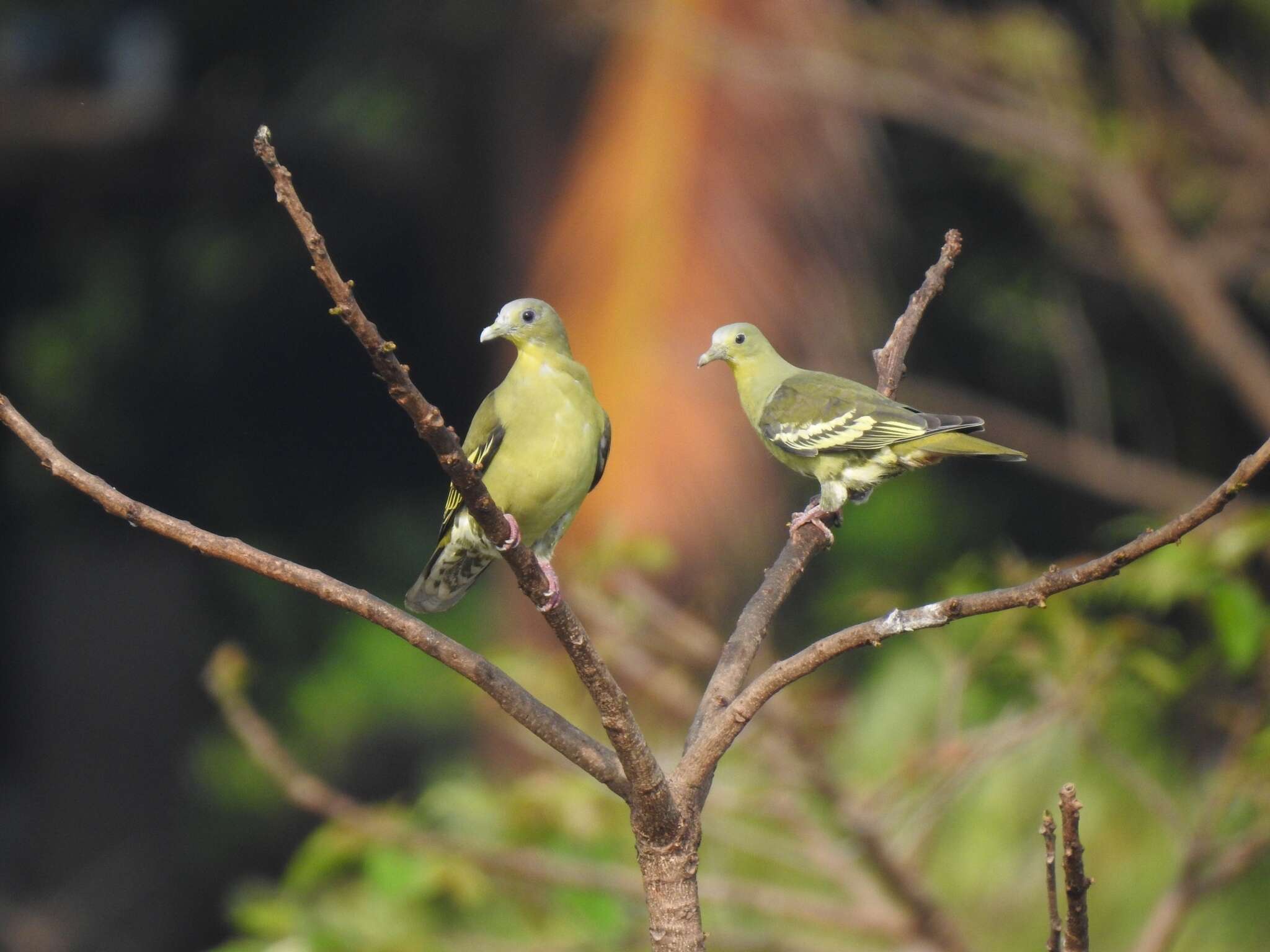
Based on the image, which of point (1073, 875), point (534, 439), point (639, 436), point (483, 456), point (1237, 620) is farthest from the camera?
point (639, 436)

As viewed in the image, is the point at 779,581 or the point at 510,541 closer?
the point at 510,541

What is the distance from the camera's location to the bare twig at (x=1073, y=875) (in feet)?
5.27

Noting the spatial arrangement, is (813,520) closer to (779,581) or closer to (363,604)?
(779,581)

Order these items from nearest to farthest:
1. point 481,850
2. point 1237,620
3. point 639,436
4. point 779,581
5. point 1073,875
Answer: point 1073,875 → point 779,581 → point 1237,620 → point 481,850 → point 639,436

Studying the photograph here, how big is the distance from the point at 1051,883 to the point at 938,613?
1.11 feet

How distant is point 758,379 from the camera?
131 inches

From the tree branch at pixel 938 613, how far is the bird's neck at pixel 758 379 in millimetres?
1388

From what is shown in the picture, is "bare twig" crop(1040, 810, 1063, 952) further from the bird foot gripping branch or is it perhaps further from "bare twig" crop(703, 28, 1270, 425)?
"bare twig" crop(703, 28, 1270, 425)

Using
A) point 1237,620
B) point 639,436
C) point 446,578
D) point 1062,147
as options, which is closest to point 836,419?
point 446,578

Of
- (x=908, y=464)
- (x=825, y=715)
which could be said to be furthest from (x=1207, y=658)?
(x=825, y=715)

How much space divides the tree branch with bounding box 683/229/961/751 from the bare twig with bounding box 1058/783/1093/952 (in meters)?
0.53

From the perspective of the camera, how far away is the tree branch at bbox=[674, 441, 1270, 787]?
1664mm

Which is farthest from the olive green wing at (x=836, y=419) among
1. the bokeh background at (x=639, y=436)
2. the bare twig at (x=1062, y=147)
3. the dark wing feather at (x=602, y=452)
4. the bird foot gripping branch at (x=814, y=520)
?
the bare twig at (x=1062, y=147)

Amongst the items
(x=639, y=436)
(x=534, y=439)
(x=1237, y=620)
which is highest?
(x=639, y=436)
